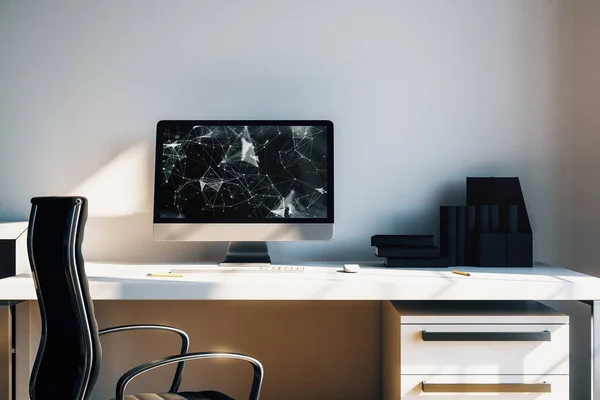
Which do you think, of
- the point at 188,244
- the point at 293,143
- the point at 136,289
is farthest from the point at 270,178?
the point at 136,289

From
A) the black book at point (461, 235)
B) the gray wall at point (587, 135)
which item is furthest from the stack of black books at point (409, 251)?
the gray wall at point (587, 135)

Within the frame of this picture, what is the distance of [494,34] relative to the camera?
2.72m

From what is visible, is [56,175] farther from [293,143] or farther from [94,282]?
[293,143]

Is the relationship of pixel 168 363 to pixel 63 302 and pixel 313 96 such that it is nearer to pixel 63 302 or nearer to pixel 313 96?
pixel 63 302

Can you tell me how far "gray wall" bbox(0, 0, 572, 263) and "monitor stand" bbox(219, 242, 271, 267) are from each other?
0.83 feet

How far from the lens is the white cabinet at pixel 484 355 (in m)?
1.98

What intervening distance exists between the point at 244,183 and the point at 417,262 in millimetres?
831

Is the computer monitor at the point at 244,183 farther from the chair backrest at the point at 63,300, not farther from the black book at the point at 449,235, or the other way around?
the chair backrest at the point at 63,300

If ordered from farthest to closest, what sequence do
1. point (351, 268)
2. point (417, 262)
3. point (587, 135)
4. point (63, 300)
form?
point (587, 135) < point (417, 262) < point (351, 268) < point (63, 300)

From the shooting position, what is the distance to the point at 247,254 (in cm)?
245

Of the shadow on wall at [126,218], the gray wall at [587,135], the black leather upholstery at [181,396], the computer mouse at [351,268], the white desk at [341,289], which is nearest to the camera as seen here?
the black leather upholstery at [181,396]

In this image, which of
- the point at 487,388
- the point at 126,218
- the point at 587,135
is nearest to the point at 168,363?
the point at 487,388

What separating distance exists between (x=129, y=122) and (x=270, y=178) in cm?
81

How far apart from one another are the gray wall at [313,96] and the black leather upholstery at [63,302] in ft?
3.92
